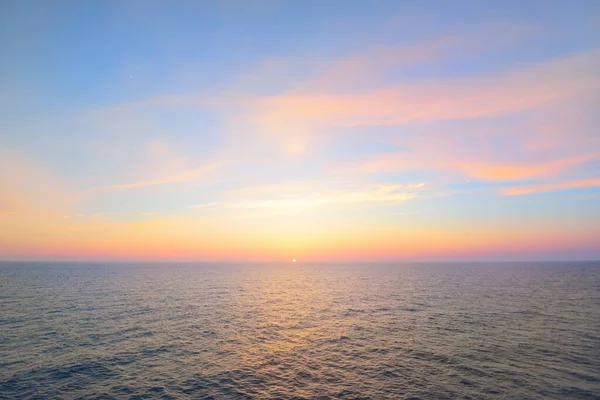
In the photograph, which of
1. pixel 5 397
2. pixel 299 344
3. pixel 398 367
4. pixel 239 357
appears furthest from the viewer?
pixel 299 344

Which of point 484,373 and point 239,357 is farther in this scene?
point 239,357


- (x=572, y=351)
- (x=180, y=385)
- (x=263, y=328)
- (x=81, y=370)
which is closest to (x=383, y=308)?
(x=263, y=328)

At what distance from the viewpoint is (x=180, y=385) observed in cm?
3509

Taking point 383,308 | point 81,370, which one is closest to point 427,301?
point 383,308

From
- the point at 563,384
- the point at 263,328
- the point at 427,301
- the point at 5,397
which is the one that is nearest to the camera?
the point at 5,397

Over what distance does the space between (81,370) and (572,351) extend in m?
66.7

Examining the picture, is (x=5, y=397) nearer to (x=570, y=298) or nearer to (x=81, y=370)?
(x=81, y=370)

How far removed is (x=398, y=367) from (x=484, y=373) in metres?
9.91

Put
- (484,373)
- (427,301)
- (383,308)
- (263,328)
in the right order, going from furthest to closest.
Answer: (427,301)
(383,308)
(263,328)
(484,373)

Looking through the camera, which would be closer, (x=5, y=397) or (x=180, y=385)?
(x=5, y=397)

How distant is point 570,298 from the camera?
92.8 metres

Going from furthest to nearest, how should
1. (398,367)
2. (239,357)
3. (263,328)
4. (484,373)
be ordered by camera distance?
(263,328), (239,357), (398,367), (484,373)

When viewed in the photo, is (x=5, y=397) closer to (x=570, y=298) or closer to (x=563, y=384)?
(x=563, y=384)

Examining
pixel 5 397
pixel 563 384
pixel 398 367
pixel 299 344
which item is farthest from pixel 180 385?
pixel 563 384
